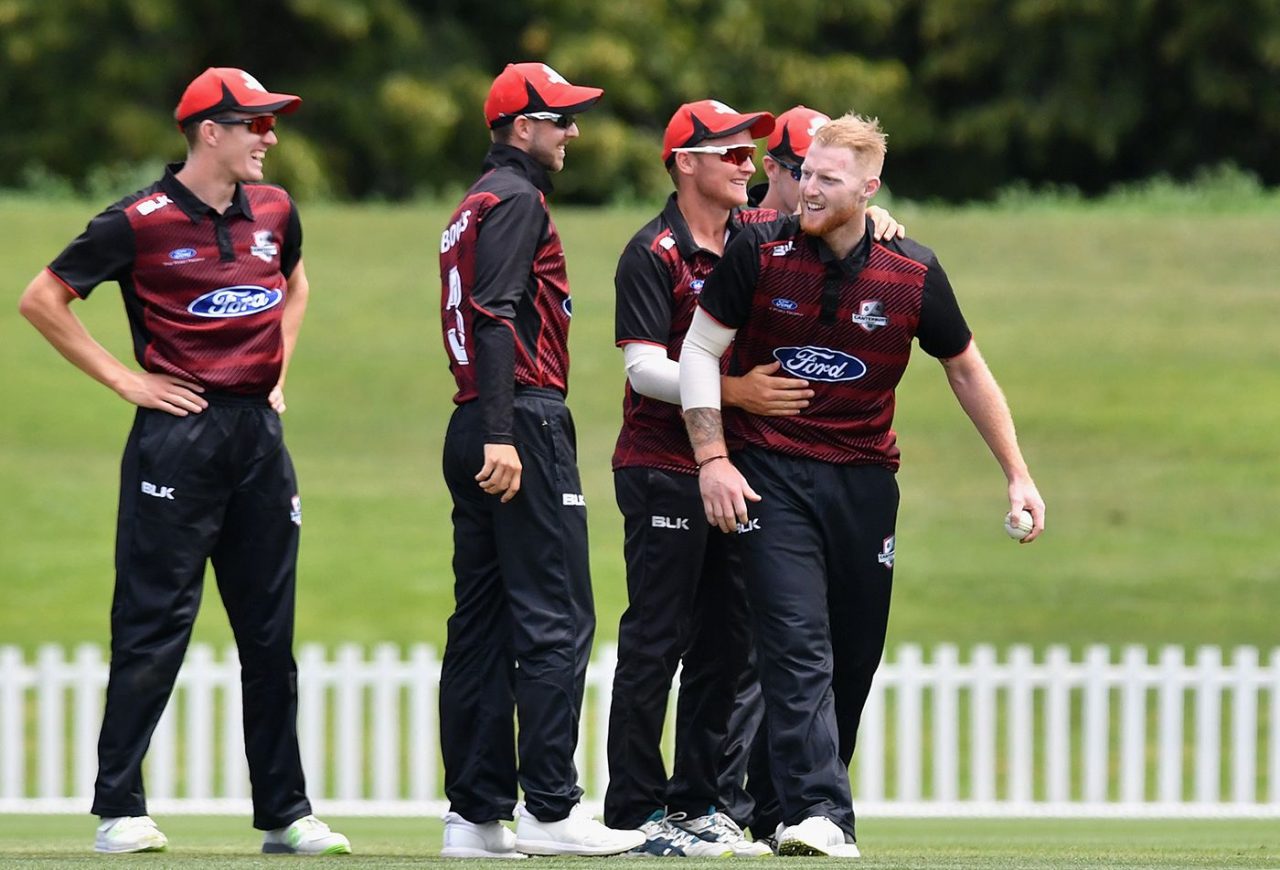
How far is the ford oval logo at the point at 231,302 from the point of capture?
621cm

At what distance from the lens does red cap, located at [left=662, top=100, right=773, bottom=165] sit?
6.16m

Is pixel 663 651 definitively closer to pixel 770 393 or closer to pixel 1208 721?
pixel 770 393

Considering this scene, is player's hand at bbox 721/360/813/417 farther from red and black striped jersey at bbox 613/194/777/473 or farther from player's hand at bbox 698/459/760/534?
red and black striped jersey at bbox 613/194/777/473

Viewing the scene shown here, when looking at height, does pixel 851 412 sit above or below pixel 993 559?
above

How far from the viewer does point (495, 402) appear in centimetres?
568

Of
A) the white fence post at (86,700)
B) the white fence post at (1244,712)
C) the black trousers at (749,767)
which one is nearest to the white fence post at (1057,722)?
the white fence post at (1244,712)

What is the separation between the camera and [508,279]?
5.73 metres

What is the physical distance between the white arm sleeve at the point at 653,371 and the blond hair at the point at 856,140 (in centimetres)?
76

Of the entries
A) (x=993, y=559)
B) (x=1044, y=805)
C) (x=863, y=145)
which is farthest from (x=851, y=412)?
(x=993, y=559)

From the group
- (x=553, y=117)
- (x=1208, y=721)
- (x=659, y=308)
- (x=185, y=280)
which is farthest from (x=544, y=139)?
(x=1208, y=721)

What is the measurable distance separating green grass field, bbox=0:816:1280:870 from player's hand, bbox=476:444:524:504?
3.14 ft

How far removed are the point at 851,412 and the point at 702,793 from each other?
3.96 feet

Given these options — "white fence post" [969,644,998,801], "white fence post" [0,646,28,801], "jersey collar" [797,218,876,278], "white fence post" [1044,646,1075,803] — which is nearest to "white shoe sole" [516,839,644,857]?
A: "jersey collar" [797,218,876,278]

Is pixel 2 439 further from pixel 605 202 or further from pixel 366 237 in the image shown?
pixel 605 202
